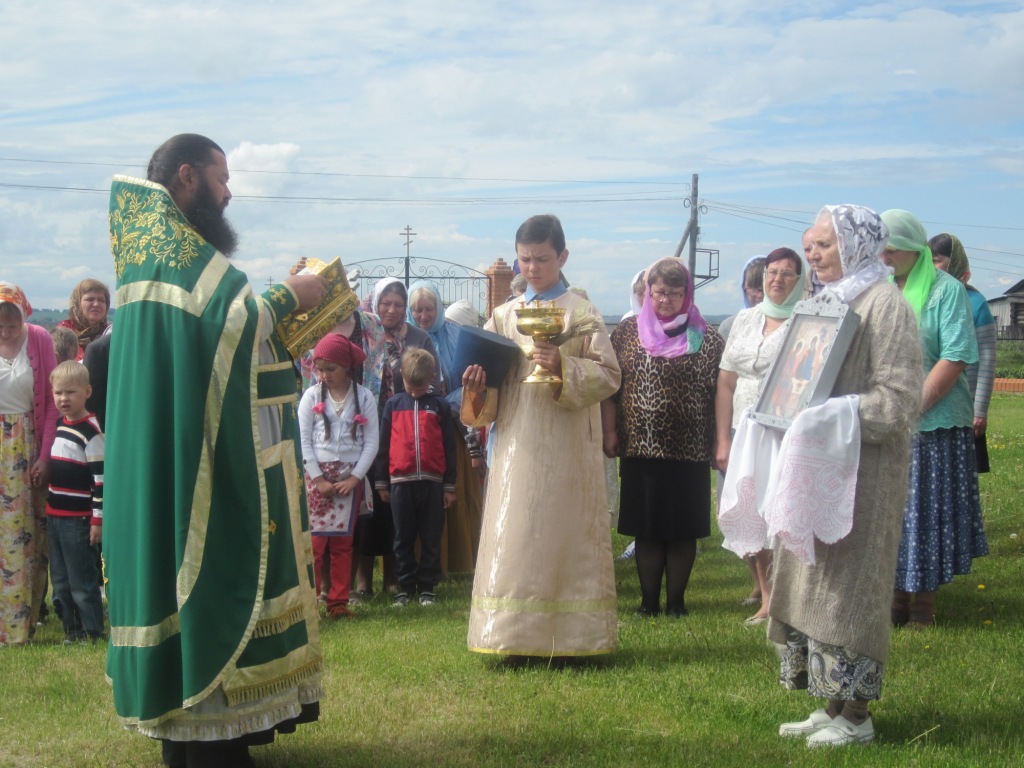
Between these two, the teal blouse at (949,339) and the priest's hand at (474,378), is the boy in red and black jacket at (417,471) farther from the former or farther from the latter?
the teal blouse at (949,339)

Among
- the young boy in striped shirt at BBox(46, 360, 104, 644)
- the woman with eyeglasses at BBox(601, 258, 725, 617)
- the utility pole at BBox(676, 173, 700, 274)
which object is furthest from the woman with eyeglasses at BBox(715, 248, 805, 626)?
the utility pole at BBox(676, 173, 700, 274)

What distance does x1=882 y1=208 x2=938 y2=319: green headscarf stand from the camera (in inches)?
247

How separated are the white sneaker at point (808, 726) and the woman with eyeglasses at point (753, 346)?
212cm

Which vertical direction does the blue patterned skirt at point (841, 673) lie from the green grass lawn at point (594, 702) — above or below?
above

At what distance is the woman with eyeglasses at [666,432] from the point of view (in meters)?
7.17

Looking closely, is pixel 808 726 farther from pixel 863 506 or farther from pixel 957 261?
pixel 957 261

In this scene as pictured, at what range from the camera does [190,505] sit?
4.05 meters

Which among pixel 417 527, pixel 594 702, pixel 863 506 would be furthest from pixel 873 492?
pixel 417 527

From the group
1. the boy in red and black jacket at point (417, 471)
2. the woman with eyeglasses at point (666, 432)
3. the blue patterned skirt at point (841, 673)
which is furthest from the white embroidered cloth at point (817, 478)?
the boy in red and black jacket at point (417, 471)

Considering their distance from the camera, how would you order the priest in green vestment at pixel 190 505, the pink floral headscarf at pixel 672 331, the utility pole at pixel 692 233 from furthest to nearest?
the utility pole at pixel 692 233
the pink floral headscarf at pixel 672 331
the priest in green vestment at pixel 190 505

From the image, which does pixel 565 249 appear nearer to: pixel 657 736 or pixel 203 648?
pixel 657 736

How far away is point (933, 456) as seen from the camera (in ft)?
22.1

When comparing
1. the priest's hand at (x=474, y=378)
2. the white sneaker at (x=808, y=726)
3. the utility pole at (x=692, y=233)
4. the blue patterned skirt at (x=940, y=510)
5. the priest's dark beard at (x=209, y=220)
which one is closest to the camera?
the priest's dark beard at (x=209, y=220)

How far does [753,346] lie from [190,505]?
3920mm
